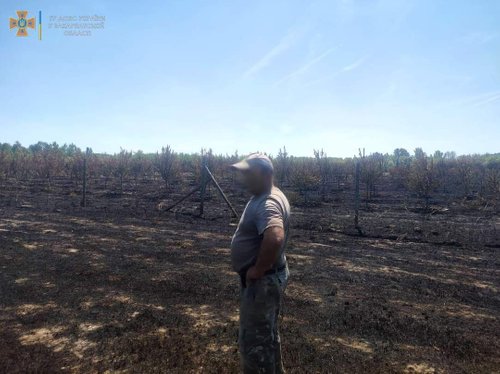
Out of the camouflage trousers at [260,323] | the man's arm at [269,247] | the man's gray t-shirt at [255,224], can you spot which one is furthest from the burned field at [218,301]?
the man's arm at [269,247]

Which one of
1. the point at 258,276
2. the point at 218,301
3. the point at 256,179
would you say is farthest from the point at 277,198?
the point at 218,301

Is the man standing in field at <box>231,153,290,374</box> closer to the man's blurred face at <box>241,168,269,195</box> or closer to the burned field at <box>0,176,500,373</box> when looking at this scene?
the man's blurred face at <box>241,168,269,195</box>

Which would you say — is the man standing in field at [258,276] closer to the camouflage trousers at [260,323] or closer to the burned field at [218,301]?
the camouflage trousers at [260,323]

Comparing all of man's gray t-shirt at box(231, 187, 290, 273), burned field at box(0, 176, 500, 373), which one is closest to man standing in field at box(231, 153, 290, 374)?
man's gray t-shirt at box(231, 187, 290, 273)

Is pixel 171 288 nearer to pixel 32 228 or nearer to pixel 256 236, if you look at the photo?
pixel 256 236

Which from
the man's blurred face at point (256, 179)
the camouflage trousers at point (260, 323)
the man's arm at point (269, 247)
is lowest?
the camouflage trousers at point (260, 323)

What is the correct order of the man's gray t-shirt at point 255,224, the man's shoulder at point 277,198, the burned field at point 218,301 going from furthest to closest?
the burned field at point 218,301, the man's shoulder at point 277,198, the man's gray t-shirt at point 255,224

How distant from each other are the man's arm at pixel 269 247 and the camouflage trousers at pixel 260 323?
0.66ft

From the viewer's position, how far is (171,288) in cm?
550

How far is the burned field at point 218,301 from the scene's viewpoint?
11.5ft

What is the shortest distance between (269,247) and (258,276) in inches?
10.1

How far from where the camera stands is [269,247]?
7.47ft

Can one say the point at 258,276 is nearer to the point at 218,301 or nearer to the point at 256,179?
the point at 256,179

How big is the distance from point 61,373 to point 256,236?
2377 mm
